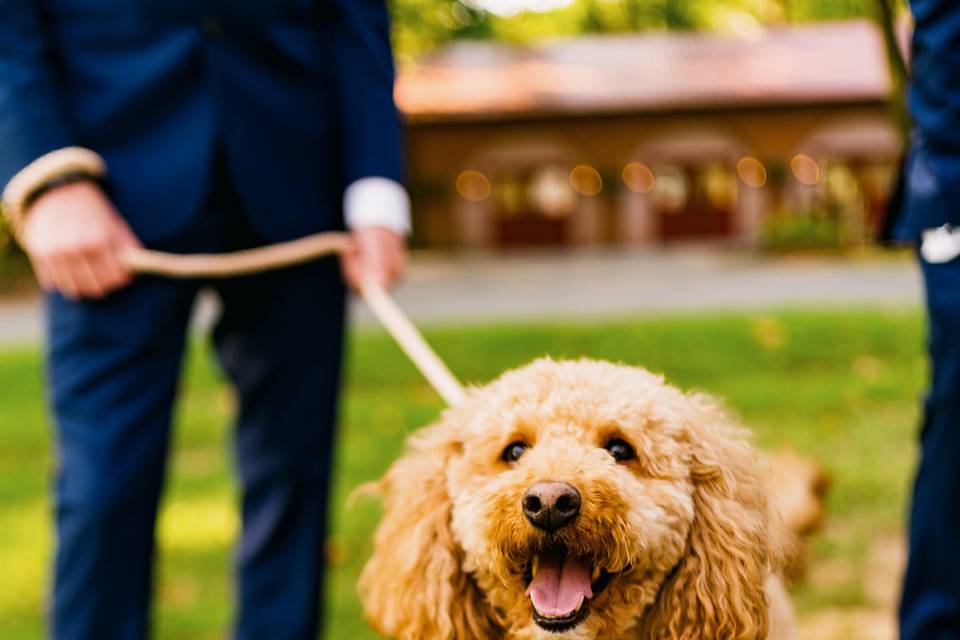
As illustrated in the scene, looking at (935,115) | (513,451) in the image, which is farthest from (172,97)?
(935,115)

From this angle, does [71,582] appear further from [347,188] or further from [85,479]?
[347,188]

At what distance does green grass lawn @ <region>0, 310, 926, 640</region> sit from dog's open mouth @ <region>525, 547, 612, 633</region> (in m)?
1.63

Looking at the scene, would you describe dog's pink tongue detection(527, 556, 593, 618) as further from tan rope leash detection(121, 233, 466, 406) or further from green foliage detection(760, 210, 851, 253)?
green foliage detection(760, 210, 851, 253)

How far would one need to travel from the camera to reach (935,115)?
6.56 ft

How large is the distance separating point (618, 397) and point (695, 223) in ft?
73.5

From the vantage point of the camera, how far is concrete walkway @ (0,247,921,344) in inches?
445

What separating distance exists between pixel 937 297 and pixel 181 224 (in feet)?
5.40

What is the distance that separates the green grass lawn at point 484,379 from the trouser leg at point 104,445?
3.86 ft

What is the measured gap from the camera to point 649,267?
18297 millimetres

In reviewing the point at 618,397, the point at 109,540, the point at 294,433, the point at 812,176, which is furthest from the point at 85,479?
the point at 812,176

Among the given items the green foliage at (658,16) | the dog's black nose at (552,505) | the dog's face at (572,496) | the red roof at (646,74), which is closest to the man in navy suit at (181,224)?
the dog's face at (572,496)

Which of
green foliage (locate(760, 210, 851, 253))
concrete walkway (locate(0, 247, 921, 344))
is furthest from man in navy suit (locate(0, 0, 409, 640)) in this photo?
green foliage (locate(760, 210, 851, 253))

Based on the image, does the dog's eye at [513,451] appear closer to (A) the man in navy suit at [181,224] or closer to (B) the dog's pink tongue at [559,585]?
(B) the dog's pink tongue at [559,585]

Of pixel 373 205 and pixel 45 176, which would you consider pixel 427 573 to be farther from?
pixel 45 176
